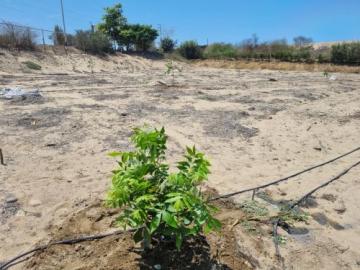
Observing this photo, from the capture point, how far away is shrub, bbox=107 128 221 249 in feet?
7.41

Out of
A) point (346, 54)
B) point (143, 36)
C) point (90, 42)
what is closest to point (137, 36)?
point (143, 36)

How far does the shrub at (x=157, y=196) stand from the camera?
2.26 metres

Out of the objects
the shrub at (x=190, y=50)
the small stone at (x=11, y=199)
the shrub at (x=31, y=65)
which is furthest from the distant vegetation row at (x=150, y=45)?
the small stone at (x=11, y=199)

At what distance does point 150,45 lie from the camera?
1330 inches

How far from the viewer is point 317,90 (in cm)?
1388

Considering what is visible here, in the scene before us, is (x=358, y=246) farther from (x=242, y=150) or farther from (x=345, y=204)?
(x=242, y=150)

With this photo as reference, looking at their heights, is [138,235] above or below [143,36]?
below

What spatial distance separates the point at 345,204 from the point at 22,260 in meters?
3.61

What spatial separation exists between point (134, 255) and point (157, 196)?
2.50ft

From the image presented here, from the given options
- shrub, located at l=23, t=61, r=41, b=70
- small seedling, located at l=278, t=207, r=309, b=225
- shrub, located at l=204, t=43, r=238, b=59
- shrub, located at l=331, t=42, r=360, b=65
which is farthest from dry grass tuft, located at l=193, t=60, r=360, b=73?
small seedling, located at l=278, t=207, r=309, b=225

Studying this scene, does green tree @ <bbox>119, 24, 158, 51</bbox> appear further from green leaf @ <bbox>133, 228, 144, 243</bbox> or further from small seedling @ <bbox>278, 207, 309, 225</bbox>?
green leaf @ <bbox>133, 228, 144, 243</bbox>

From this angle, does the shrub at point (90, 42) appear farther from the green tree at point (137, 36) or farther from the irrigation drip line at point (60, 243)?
the irrigation drip line at point (60, 243)

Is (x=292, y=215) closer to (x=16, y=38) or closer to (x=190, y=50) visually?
(x=16, y=38)

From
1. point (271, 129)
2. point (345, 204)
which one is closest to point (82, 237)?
point (345, 204)
